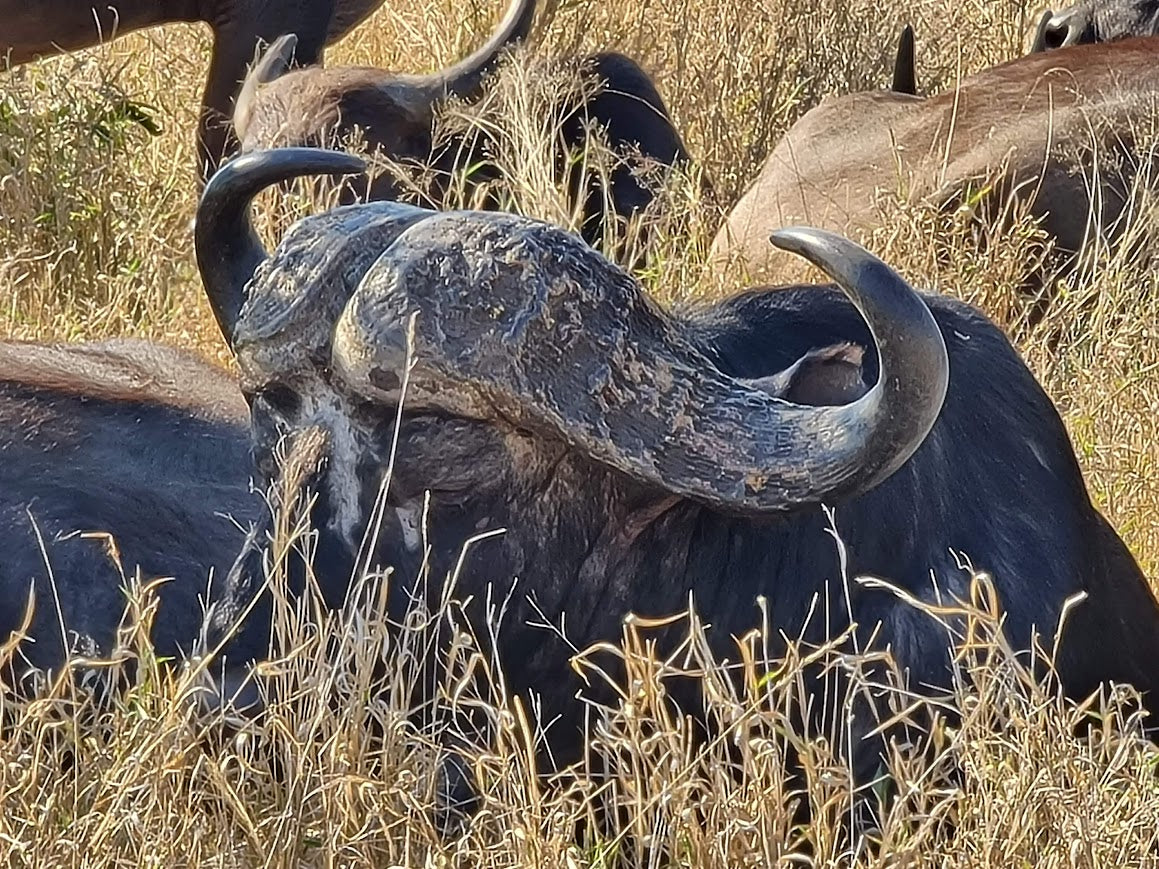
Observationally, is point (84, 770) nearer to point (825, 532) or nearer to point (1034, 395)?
point (825, 532)

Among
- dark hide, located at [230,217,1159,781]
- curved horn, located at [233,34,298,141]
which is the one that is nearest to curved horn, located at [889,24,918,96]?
curved horn, located at [233,34,298,141]

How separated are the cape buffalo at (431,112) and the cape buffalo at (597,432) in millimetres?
3860

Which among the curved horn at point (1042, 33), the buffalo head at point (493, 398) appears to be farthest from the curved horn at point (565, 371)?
the curved horn at point (1042, 33)

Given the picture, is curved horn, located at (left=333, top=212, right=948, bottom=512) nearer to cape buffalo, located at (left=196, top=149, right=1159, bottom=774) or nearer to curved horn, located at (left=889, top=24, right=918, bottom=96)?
cape buffalo, located at (left=196, top=149, right=1159, bottom=774)

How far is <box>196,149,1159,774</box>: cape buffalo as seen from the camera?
2914mm

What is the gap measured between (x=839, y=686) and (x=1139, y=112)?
380 centimetres

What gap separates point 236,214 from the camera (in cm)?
332

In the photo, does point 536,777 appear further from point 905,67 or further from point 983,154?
point 905,67

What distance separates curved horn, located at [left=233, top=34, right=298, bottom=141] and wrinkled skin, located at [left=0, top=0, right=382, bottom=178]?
277 mm

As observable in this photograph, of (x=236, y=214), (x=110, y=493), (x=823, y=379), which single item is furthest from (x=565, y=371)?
(x=110, y=493)

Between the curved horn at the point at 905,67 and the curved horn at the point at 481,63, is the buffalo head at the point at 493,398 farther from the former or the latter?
the curved horn at the point at 905,67

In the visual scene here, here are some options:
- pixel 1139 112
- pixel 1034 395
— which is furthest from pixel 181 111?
pixel 1034 395

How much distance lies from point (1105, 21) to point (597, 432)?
642 centimetres

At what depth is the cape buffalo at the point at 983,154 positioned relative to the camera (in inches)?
247
